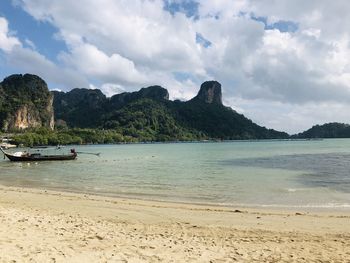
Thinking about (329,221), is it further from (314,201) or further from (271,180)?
(271,180)

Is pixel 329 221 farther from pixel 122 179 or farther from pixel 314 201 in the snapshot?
pixel 122 179

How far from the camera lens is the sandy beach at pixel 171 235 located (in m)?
9.49

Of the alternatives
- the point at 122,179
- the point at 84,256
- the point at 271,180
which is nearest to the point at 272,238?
the point at 84,256

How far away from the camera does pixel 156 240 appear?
11.1 metres

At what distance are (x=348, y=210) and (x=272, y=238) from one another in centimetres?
794

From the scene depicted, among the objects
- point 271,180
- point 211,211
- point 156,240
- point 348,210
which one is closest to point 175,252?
point 156,240

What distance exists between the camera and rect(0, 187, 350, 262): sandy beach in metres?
9.49

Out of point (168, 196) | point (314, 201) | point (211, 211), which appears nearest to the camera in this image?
point (211, 211)

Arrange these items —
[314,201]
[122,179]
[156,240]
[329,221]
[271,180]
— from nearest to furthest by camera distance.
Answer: [156,240] → [329,221] → [314,201] → [271,180] → [122,179]

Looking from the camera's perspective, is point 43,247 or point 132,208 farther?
point 132,208

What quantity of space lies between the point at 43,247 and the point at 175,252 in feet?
10.6

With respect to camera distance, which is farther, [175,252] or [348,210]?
[348,210]

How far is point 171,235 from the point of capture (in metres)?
11.8

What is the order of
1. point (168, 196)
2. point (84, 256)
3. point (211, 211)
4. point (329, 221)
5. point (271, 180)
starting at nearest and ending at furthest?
point (84, 256) → point (329, 221) → point (211, 211) → point (168, 196) → point (271, 180)
